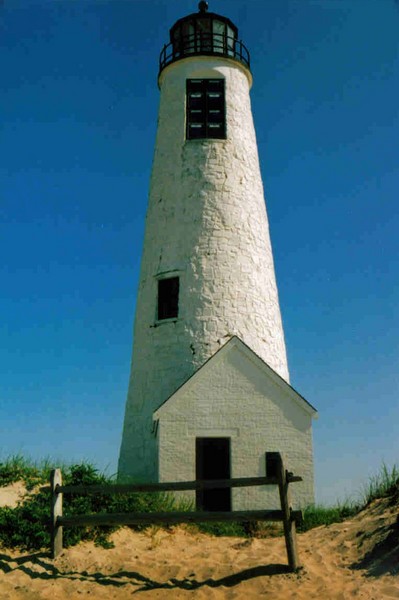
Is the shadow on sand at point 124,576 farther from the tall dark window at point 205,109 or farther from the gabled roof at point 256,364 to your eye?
the tall dark window at point 205,109

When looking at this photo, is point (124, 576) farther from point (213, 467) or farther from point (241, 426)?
point (241, 426)

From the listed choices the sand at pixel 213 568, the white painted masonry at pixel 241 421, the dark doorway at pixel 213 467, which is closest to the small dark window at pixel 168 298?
the white painted masonry at pixel 241 421

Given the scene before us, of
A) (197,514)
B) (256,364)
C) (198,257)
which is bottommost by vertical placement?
(197,514)

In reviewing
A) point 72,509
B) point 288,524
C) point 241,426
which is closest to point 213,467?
point 241,426

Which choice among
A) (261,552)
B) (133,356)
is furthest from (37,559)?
(133,356)

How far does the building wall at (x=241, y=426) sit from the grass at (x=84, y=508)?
0.85 metres

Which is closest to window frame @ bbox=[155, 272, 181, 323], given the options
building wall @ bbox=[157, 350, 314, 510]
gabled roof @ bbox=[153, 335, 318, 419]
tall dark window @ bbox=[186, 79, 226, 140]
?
gabled roof @ bbox=[153, 335, 318, 419]

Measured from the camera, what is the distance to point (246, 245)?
18156mm

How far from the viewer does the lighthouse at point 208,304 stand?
15.0 meters

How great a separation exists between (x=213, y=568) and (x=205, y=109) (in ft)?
44.8

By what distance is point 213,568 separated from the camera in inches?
401

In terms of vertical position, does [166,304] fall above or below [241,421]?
above

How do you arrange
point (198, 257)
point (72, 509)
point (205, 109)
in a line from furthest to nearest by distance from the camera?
1. point (205, 109)
2. point (198, 257)
3. point (72, 509)

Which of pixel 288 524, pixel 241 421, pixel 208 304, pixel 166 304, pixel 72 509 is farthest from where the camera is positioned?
pixel 166 304
